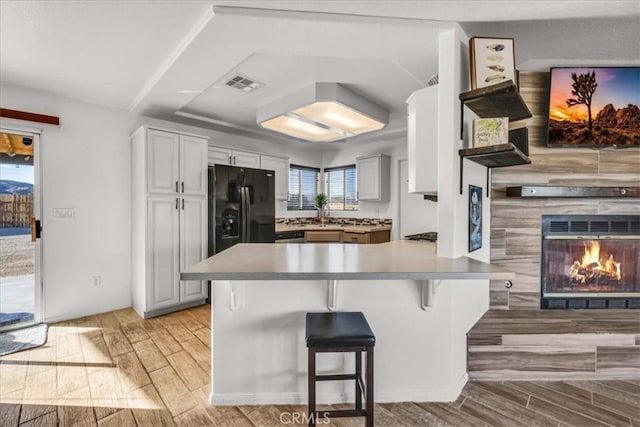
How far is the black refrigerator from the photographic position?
12.1ft

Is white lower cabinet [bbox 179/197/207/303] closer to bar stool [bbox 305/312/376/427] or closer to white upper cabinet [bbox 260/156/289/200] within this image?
white upper cabinet [bbox 260/156/289/200]

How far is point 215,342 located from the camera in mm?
1880

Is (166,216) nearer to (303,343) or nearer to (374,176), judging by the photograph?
(303,343)

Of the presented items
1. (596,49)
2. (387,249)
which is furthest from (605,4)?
(387,249)

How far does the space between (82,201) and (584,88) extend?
4709 millimetres

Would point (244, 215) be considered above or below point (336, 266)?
above

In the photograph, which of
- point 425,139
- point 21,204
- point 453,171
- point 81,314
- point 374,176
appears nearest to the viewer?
point 453,171

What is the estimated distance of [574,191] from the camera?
2227 millimetres

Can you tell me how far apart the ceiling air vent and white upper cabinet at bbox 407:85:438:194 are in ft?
5.08

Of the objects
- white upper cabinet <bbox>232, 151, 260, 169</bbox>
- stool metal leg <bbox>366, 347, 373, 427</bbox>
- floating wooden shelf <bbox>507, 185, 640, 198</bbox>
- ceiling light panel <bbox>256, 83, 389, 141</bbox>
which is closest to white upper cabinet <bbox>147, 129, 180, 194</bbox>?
white upper cabinet <bbox>232, 151, 260, 169</bbox>

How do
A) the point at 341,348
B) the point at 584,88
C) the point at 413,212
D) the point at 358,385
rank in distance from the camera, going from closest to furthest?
1. the point at 341,348
2. the point at 358,385
3. the point at 584,88
4. the point at 413,212

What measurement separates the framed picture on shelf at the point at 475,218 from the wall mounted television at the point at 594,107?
30.7 inches

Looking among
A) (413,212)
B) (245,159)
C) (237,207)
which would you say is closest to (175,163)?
(237,207)

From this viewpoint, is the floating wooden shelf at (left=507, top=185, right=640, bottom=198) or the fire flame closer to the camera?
the floating wooden shelf at (left=507, top=185, right=640, bottom=198)
